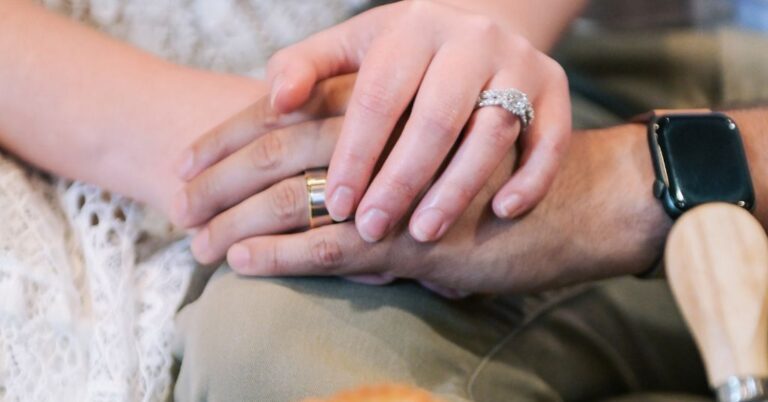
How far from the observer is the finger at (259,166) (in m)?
0.57

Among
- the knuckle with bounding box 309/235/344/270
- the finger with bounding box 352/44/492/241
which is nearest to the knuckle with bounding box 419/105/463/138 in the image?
the finger with bounding box 352/44/492/241

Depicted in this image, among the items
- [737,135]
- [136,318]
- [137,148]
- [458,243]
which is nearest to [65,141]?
[137,148]

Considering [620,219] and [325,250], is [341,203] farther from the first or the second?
[620,219]

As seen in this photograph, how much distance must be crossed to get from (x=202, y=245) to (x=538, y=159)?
0.26m

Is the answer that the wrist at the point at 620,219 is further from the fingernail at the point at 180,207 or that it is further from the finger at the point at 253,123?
the fingernail at the point at 180,207

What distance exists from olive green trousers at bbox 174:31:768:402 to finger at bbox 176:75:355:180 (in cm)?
9

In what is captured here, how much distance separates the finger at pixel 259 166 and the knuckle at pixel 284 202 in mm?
16

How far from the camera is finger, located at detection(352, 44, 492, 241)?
Answer: 520 millimetres

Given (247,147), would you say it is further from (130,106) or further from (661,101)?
(661,101)

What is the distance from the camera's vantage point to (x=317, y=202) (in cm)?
56

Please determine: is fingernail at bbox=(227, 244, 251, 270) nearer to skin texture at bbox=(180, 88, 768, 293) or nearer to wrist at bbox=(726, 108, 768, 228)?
skin texture at bbox=(180, 88, 768, 293)

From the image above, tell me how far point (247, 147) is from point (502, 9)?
0.89ft

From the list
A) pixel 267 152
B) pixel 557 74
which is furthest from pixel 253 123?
pixel 557 74

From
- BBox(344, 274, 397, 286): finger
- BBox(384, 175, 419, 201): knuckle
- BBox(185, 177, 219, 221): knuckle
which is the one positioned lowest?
BBox(344, 274, 397, 286): finger
